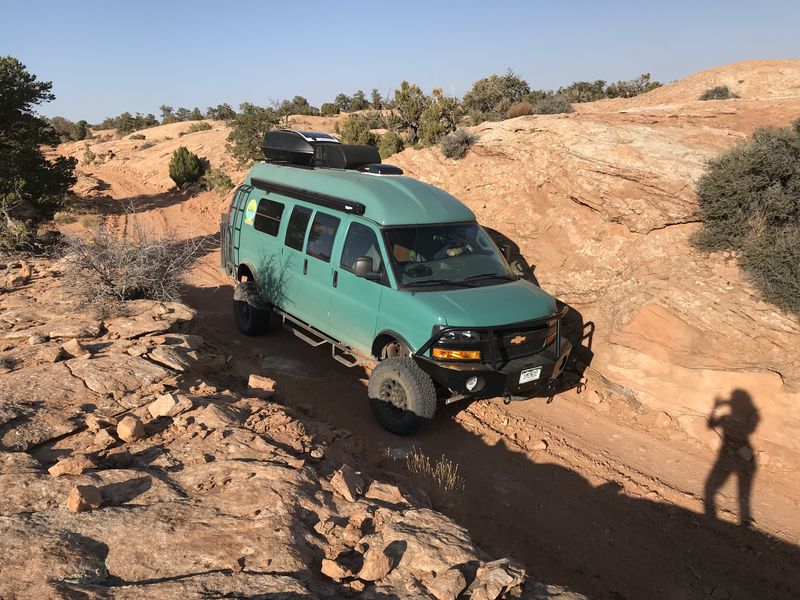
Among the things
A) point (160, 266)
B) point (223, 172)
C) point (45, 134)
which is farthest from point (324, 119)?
point (160, 266)

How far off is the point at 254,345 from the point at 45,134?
37.9 ft

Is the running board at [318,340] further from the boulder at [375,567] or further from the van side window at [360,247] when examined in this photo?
the boulder at [375,567]

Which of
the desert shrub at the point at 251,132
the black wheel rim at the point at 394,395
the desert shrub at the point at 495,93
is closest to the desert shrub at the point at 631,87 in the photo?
the desert shrub at the point at 495,93

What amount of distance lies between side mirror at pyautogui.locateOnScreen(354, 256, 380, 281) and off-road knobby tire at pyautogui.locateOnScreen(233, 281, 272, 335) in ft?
8.95

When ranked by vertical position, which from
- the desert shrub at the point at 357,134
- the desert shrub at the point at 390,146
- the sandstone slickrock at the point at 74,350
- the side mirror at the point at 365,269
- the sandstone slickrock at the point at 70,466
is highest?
the desert shrub at the point at 357,134

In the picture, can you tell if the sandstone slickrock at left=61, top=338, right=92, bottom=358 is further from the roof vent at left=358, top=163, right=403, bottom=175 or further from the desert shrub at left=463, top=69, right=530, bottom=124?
the desert shrub at left=463, top=69, right=530, bottom=124

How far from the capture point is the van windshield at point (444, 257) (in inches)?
225

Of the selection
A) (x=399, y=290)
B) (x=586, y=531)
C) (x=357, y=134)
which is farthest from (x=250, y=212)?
(x=357, y=134)

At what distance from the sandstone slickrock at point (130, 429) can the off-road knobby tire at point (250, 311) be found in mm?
3881

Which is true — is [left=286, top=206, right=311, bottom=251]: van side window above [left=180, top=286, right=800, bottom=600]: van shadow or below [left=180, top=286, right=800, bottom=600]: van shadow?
above

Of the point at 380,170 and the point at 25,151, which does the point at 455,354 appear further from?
the point at 25,151

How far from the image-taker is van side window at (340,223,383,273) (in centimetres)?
581

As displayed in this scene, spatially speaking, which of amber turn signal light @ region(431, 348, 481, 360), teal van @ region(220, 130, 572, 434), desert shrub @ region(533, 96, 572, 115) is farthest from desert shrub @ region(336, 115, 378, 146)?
amber turn signal light @ region(431, 348, 481, 360)

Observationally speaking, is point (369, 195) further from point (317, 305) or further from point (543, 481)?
point (543, 481)
